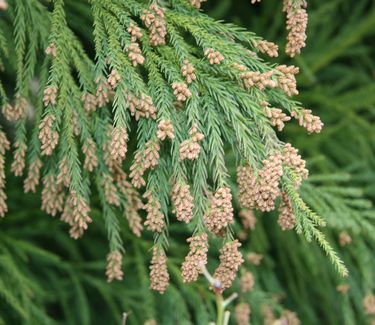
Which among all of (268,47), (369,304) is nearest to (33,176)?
(268,47)

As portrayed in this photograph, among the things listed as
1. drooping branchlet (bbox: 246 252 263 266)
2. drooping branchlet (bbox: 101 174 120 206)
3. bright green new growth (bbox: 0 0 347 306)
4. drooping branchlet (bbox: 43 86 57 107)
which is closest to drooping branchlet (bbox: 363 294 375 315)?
→ drooping branchlet (bbox: 246 252 263 266)

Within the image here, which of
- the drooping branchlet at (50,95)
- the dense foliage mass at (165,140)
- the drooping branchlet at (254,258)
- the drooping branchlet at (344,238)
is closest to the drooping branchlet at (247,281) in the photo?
the dense foliage mass at (165,140)

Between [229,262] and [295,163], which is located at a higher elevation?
[295,163]

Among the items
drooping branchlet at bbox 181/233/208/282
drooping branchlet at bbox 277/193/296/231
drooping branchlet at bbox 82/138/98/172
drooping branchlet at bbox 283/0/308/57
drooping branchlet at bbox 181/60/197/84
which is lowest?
drooping branchlet at bbox 181/233/208/282

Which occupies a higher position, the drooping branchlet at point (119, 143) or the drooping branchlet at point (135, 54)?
the drooping branchlet at point (135, 54)

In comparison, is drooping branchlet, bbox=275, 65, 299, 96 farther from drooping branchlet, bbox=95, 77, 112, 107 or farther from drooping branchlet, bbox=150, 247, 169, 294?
drooping branchlet, bbox=150, 247, 169, 294

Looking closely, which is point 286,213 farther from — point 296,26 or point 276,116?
point 296,26

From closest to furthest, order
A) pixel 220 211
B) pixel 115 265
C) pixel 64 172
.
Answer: pixel 220 211
pixel 64 172
pixel 115 265

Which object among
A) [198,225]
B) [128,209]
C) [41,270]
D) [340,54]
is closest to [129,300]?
[41,270]

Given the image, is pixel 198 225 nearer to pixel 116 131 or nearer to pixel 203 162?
pixel 203 162

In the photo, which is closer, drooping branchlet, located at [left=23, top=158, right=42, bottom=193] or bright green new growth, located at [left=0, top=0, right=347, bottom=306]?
bright green new growth, located at [left=0, top=0, right=347, bottom=306]

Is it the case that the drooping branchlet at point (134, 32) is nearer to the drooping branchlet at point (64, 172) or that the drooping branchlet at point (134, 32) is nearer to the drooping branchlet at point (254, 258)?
the drooping branchlet at point (64, 172)
